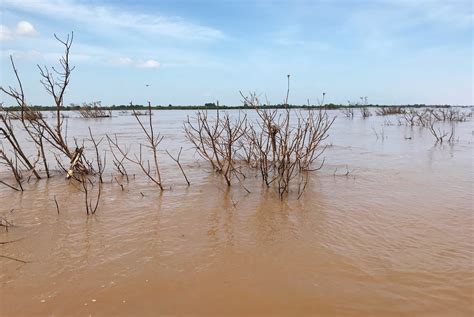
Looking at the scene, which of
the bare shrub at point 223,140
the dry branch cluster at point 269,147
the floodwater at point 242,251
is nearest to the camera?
the floodwater at point 242,251

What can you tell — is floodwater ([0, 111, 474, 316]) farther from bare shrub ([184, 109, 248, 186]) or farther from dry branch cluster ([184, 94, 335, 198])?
bare shrub ([184, 109, 248, 186])

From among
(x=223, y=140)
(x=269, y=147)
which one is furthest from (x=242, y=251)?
(x=223, y=140)

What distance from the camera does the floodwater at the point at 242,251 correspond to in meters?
2.49

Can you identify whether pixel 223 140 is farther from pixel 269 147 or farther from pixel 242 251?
pixel 242 251

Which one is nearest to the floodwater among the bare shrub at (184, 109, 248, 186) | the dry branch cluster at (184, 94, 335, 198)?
the dry branch cluster at (184, 94, 335, 198)

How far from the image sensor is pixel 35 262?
10.2 ft

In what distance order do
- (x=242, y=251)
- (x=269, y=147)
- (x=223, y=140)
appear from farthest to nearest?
1. (x=223, y=140)
2. (x=269, y=147)
3. (x=242, y=251)

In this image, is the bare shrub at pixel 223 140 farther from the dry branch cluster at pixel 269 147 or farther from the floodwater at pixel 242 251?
the floodwater at pixel 242 251

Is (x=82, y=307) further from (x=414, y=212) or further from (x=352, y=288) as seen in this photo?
(x=414, y=212)

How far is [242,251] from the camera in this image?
3338mm

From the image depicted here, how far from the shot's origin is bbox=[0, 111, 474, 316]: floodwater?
249 centimetres

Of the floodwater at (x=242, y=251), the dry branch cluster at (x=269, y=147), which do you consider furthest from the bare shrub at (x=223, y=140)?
the floodwater at (x=242, y=251)

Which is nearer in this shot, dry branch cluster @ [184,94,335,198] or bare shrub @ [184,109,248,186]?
dry branch cluster @ [184,94,335,198]

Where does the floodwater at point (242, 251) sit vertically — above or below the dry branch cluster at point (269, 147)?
below
